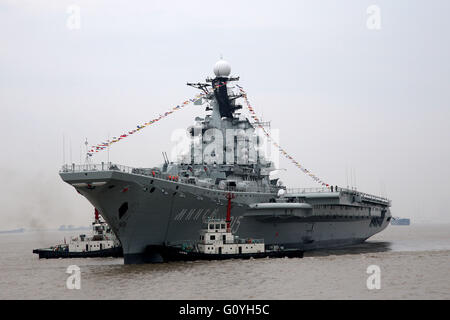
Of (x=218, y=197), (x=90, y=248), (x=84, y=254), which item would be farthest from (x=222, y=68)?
(x=84, y=254)

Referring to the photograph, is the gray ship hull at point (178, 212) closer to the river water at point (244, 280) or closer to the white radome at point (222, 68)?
the river water at point (244, 280)

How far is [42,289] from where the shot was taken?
2281cm

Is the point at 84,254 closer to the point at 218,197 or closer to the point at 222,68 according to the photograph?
the point at 218,197

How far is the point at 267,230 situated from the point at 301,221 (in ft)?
10.5

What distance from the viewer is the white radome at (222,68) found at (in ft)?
133

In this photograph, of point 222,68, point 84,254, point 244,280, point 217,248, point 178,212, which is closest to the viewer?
point 244,280

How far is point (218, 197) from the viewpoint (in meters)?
32.6

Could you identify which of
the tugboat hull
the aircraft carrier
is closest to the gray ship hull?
the aircraft carrier

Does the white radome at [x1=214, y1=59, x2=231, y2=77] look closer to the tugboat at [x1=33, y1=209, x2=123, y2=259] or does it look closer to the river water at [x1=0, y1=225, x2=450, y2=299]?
the tugboat at [x1=33, y1=209, x2=123, y2=259]

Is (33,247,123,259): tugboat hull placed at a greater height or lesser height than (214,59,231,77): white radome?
lesser

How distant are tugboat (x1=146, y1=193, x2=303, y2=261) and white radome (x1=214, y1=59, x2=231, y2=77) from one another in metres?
11.2

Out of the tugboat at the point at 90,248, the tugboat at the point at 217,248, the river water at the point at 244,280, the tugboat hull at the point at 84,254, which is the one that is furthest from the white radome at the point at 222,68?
the river water at the point at 244,280

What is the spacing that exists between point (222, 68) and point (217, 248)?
1494cm

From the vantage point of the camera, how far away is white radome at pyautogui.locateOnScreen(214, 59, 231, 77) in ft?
133
